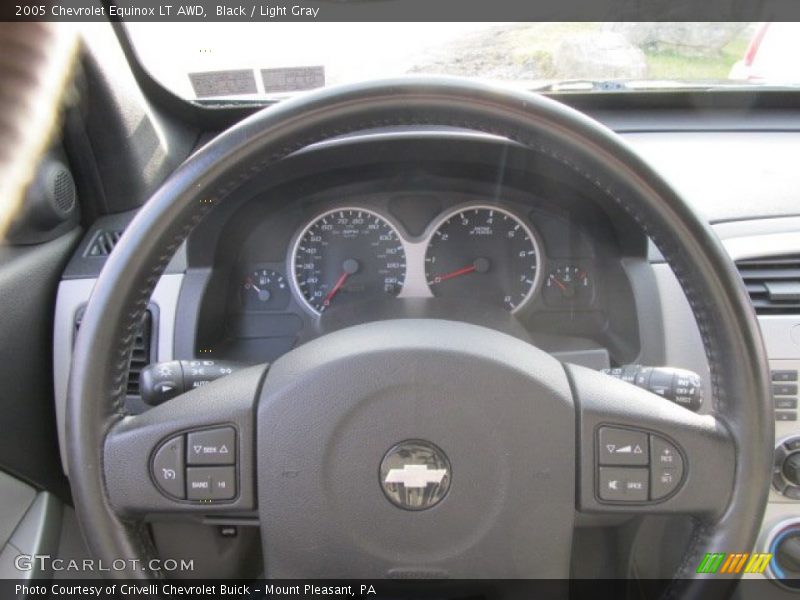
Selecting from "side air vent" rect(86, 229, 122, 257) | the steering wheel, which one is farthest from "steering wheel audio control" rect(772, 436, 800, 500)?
"side air vent" rect(86, 229, 122, 257)

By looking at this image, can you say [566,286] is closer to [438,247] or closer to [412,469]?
[438,247]

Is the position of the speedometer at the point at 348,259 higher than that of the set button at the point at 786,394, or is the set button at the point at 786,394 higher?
the speedometer at the point at 348,259

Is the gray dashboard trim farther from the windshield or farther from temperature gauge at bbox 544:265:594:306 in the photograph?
temperature gauge at bbox 544:265:594:306

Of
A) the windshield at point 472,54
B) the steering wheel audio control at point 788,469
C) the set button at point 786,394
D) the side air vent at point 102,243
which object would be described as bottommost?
the steering wheel audio control at point 788,469

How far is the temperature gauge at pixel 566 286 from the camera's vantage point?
2.12m

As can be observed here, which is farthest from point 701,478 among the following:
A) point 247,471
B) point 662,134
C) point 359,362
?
point 662,134

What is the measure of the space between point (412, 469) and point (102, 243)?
119 cm

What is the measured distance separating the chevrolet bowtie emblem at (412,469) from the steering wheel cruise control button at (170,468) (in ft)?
1.01

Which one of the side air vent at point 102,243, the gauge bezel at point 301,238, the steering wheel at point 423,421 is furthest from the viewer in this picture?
the gauge bezel at point 301,238

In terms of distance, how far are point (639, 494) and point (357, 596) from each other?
0.51m

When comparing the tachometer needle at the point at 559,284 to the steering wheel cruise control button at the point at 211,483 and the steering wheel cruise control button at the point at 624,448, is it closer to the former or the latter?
the steering wheel cruise control button at the point at 624,448

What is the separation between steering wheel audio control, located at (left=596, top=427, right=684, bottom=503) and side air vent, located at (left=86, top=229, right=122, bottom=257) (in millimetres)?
1339

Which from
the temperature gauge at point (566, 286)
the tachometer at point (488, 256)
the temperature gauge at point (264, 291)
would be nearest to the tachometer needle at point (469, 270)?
the tachometer at point (488, 256)

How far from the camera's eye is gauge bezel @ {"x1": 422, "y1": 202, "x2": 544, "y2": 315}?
2088 mm
